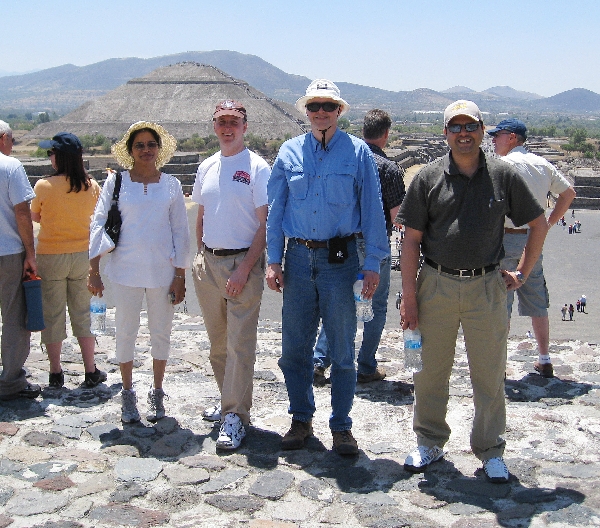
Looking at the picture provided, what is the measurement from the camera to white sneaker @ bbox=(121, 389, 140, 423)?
4121 millimetres

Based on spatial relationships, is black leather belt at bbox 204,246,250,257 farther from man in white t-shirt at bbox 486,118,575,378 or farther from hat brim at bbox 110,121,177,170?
man in white t-shirt at bbox 486,118,575,378

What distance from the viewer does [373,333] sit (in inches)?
188

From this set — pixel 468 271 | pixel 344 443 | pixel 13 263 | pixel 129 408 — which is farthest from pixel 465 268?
pixel 13 263

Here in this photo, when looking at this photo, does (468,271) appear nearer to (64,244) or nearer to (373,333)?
(373,333)

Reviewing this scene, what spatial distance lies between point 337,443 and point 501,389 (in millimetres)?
854

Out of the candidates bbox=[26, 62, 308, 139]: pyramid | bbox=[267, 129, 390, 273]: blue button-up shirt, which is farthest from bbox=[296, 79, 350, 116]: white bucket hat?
bbox=[26, 62, 308, 139]: pyramid

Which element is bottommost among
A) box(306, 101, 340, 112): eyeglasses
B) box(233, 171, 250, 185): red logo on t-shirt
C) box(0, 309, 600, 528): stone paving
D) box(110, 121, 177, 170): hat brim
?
box(0, 309, 600, 528): stone paving

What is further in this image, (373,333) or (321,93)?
(373,333)

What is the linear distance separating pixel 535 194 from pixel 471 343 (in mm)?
1378

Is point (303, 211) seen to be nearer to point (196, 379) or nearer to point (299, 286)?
point (299, 286)

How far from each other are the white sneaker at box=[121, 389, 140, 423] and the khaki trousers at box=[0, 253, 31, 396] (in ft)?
2.50

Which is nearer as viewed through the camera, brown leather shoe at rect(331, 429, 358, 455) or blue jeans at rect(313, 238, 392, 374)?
brown leather shoe at rect(331, 429, 358, 455)

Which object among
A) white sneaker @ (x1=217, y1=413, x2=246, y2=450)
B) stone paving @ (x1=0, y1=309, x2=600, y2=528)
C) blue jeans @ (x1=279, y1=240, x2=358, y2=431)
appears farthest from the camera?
white sneaker @ (x1=217, y1=413, x2=246, y2=450)

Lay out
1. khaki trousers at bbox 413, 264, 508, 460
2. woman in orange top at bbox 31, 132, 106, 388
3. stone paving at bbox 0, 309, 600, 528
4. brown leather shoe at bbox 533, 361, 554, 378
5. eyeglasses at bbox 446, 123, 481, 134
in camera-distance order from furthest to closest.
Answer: brown leather shoe at bbox 533, 361, 554, 378
woman in orange top at bbox 31, 132, 106, 388
khaki trousers at bbox 413, 264, 508, 460
eyeglasses at bbox 446, 123, 481, 134
stone paving at bbox 0, 309, 600, 528
